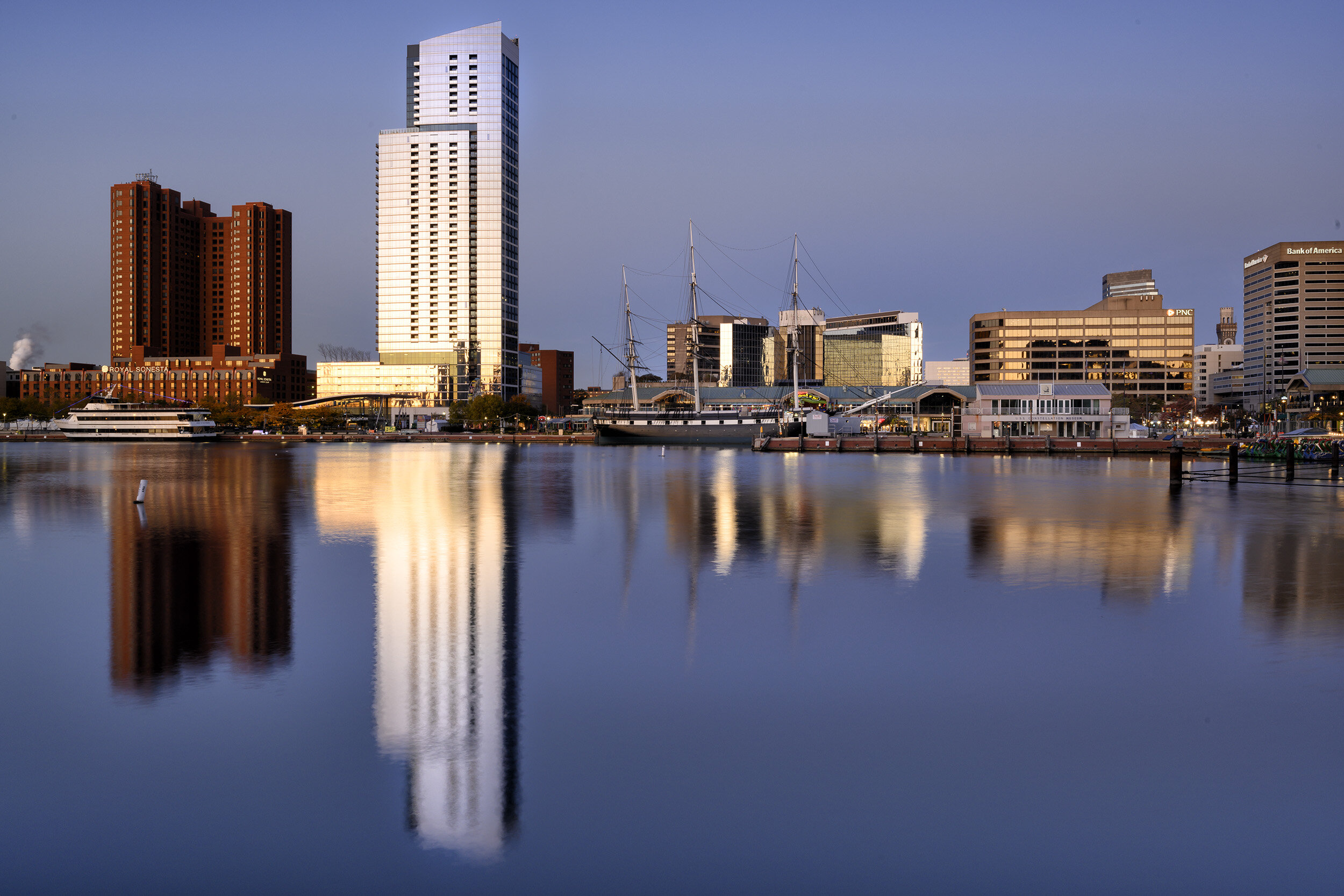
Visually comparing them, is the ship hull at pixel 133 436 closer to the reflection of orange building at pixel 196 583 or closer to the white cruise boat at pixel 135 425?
the white cruise boat at pixel 135 425

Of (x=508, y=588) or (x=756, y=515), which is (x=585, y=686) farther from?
(x=756, y=515)

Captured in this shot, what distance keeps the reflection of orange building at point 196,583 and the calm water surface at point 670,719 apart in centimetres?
13

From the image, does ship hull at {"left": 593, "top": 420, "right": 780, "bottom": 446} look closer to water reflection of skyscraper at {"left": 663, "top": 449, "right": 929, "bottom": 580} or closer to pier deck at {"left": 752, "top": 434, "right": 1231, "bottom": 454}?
pier deck at {"left": 752, "top": 434, "right": 1231, "bottom": 454}

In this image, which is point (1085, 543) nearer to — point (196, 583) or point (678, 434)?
point (196, 583)

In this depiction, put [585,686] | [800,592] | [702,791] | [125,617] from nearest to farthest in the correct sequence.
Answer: [702,791]
[585,686]
[125,617]
[800,592]

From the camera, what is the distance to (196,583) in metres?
18.6

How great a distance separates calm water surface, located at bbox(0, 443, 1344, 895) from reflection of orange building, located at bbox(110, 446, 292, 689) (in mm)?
126

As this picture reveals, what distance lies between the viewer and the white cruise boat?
538ft

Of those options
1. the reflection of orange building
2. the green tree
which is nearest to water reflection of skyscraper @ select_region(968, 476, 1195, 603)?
the reflection of orange building

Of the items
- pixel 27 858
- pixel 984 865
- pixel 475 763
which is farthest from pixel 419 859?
pixel 984 865

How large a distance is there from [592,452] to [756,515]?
76.8 meters

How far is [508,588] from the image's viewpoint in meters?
18.2

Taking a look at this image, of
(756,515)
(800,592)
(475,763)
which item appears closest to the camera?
(475,763)

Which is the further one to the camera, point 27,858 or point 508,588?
point 508,588
